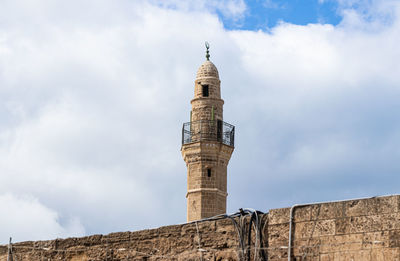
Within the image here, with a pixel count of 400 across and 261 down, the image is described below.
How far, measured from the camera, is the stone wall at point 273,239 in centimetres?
663

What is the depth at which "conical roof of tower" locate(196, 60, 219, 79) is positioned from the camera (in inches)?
1086

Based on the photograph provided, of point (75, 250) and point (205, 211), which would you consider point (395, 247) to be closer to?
point (75, 250)

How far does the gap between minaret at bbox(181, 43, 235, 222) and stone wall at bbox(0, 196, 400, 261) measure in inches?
677

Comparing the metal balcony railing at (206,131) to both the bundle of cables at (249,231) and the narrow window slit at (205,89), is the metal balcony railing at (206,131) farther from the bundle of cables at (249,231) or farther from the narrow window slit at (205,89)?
the bundle of cables at (249,231)

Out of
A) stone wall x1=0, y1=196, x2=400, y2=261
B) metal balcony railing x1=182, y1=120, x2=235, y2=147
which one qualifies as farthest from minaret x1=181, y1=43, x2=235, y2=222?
stone wall x1=0, y1=196, x2=400, y2=261

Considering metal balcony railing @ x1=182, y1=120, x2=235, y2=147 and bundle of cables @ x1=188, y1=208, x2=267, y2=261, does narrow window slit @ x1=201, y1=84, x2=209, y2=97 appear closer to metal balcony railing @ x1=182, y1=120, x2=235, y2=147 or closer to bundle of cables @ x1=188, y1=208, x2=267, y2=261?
metal balcony railing @ x1=182, y1=120, x2=235, y2=147

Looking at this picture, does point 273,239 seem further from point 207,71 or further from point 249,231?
point 207,71

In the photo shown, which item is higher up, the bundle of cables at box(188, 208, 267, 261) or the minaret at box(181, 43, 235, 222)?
the minaret at box(181, 43, 235, 222)

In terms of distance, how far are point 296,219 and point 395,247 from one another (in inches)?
38.9

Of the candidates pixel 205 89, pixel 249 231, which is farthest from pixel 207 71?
pixel 249 231

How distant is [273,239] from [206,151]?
1918 cm

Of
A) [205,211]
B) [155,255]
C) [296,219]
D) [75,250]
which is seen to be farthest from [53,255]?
[205,211]

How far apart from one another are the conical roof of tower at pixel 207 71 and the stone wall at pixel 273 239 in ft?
62.9

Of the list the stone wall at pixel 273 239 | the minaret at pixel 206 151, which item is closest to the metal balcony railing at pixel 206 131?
the minaret at pixel 206 151
